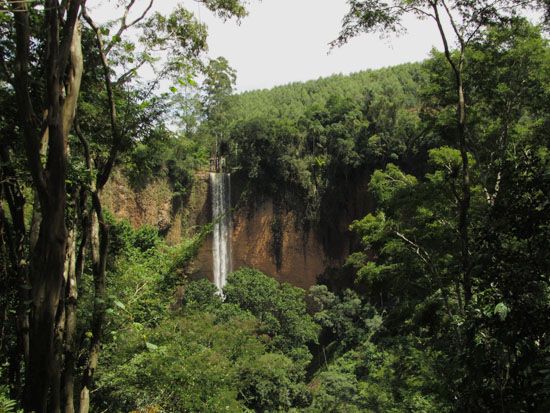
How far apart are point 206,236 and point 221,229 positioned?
821 inches

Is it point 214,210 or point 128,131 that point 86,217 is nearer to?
point 128,131

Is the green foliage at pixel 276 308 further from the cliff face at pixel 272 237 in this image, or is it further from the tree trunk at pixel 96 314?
the tree trunk at pixel 96 314

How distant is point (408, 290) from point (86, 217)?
612 cm

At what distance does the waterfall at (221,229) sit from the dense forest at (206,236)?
5.63 metres

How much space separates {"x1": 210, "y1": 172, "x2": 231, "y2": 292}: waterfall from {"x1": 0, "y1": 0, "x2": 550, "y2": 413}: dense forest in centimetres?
563

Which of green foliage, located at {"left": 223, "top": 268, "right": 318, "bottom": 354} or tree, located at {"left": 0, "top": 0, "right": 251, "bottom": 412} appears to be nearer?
tree, located at {"left": 0, "top": 0, "right": 251, "bottom": 412}

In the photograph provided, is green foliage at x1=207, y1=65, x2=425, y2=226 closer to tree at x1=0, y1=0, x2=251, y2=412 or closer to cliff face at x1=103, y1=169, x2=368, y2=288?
cliff face at x1=103, y1=169, x2=368, y2=288

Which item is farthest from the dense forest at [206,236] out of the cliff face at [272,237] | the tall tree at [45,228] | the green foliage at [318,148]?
A: the green foliage at [318,148]

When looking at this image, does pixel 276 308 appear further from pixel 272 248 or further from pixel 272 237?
pixel 272 237

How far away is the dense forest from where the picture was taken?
300 cm

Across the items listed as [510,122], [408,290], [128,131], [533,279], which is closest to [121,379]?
[128,131]

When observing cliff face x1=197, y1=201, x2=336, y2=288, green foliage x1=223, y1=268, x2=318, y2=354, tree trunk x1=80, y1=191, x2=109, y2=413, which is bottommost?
green foliage x1=223, y1=268, x2=318, y2=354

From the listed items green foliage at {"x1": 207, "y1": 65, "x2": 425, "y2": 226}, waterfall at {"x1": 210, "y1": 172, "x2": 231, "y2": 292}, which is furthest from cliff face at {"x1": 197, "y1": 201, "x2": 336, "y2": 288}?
green foliage at {"x1": 207, "y1": 65, "x2": 425, "y2": 226}

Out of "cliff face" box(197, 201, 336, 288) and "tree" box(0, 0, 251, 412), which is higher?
"tree" box(0, 0, 251, 412)
